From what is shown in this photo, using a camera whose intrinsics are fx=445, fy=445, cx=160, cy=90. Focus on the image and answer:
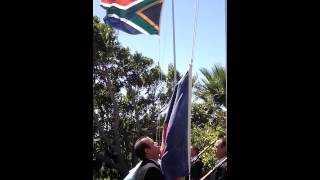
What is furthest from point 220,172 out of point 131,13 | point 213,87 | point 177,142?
point 213,87

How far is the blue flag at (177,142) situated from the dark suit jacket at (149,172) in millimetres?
66

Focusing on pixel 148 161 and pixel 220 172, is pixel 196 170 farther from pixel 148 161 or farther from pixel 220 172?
pixel 148 161

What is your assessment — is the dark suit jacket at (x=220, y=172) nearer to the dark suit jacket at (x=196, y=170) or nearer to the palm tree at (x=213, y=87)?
the dark suit jacket at (x=196, y=170)

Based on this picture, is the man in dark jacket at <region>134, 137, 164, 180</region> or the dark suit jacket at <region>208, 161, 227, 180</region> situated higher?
the man in dark jacket at <region>134, 137, 164, 180</region>

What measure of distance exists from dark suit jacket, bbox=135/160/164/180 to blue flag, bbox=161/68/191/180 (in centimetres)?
7

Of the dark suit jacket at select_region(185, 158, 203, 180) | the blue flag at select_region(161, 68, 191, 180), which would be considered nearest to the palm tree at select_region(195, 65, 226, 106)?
the dark suit jacket at select_region(185, 158, 203, 180)

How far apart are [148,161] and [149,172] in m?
0.13

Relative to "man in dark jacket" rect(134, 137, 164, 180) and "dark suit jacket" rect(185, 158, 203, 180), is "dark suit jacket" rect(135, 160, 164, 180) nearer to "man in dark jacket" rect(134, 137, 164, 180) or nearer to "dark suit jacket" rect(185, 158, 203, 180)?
"man in dark jacket" rect(134, 137, 164, 180)

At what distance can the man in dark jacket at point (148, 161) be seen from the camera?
3.59 m

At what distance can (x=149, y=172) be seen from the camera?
3.59 meters

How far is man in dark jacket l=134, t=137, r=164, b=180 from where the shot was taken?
359cm

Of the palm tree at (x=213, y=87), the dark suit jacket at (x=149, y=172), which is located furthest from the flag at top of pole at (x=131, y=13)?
the palm tree at (x=213, y=87)
